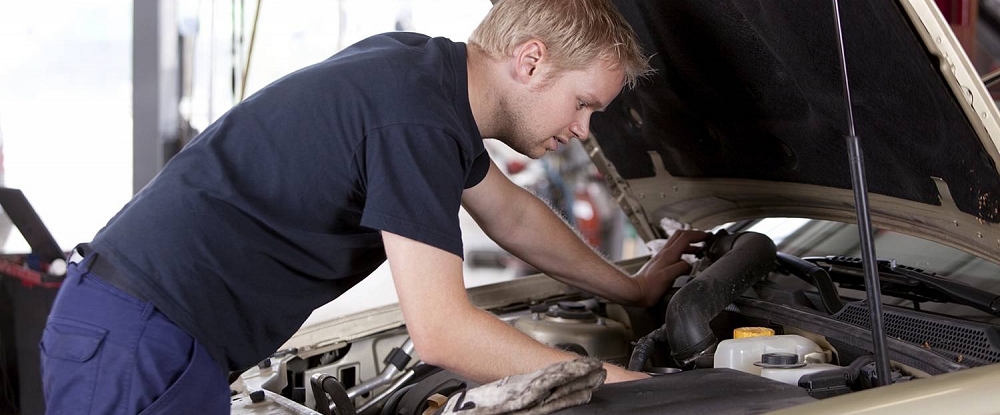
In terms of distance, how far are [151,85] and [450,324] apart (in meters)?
4.57

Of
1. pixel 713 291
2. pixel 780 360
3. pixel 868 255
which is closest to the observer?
pixel 868 255

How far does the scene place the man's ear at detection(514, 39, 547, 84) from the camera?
4.73ft

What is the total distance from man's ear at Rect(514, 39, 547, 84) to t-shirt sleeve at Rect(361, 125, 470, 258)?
0.22m

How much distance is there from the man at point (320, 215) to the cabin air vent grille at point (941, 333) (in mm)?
539

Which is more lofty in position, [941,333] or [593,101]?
[593,101]

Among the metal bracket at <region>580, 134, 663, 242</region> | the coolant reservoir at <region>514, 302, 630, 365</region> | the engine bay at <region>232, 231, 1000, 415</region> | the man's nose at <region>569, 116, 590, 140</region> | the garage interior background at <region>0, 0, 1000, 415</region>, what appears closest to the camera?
the engine bay at <region>232, 231, 1000, 415</region>

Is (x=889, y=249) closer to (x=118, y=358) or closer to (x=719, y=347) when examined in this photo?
(x=719, y=347)

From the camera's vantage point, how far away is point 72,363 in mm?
1402

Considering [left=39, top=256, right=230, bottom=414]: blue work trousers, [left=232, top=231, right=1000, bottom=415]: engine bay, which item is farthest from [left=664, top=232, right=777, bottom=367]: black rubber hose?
[left=39, top=256, right=230, bottom=414]: blue work trousers

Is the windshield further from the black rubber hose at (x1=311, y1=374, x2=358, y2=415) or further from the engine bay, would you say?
the black rubber hose at (x1=311, y1=374, x2=358, y2=415)

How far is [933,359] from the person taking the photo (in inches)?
55.7

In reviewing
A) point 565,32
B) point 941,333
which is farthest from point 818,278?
point 565,32

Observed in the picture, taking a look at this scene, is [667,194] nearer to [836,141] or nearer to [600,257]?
[600,257]

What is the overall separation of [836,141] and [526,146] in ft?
2.20
